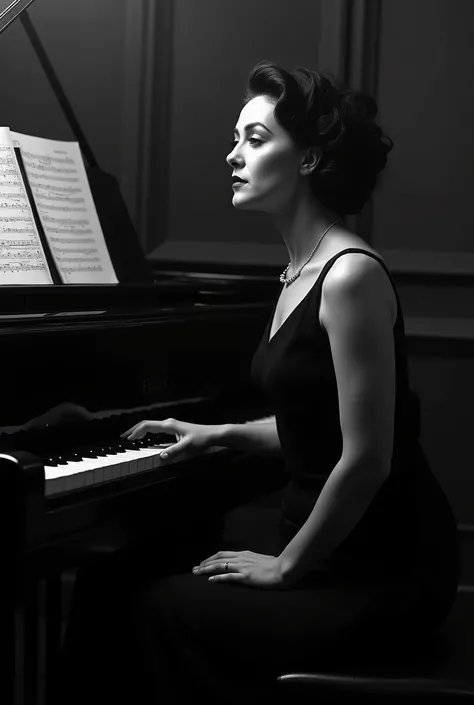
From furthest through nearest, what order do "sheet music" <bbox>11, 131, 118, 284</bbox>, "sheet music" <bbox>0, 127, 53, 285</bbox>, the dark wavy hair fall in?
1. "sheet music" <bbox>11, 131, 118, 284</bbox>
2. "sheet music" <bbox>0, 127, 53, 285</bbox>
3. the dark wavy hair

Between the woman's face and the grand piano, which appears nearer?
the grand piano

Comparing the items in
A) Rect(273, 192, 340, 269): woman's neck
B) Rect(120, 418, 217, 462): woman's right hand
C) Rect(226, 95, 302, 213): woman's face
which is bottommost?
Rect(120, 418, 217, 462): woman's right hand

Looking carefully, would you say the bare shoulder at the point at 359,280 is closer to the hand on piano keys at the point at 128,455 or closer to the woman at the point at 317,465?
the woman at the point at 317,465

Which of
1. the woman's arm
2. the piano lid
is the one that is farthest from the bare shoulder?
the piano lid

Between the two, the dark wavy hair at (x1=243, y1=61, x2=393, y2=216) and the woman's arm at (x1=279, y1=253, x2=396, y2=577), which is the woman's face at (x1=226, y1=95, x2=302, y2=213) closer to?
the dark wavy hair at (x1=243, y1=61, x2=393, y2=216)

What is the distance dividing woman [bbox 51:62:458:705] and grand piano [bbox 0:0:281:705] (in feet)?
0.32

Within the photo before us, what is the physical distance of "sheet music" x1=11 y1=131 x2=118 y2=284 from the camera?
2123mm

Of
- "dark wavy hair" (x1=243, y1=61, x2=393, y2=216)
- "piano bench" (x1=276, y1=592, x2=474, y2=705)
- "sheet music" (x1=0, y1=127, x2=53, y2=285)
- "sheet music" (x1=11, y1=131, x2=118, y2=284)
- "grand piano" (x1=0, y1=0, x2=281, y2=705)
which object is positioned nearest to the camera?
"piano bench" (x1=276, y1=592, x2=474, y2=705)

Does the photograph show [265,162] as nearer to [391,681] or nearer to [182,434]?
[182,434]

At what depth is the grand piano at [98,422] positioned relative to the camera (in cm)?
143

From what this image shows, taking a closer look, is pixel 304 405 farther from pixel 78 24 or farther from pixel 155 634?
pixel 78 24

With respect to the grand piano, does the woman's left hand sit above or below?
below

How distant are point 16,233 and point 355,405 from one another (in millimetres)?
865

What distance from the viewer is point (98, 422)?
179cm
